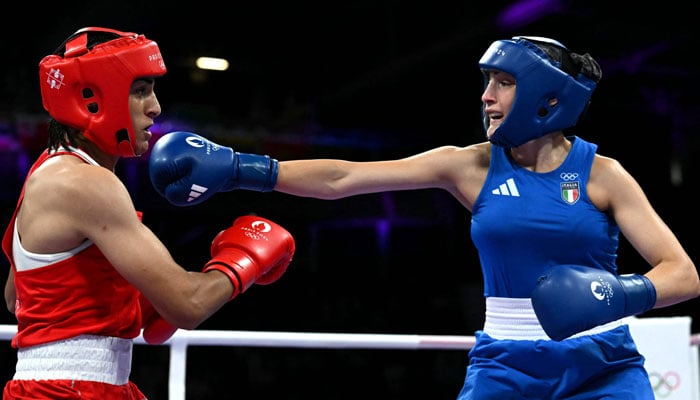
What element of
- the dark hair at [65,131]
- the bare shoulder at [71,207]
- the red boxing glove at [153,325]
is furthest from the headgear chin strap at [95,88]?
the red boxing glove at [153,325]

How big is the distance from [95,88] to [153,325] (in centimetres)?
59

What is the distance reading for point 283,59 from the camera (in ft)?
31.4

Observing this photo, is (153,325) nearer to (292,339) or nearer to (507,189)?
(292,339)

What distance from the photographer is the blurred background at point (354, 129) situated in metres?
7.58

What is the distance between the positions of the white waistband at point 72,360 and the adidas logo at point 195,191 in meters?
0.51

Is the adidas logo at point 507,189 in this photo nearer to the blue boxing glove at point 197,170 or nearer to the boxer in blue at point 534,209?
the boxer in blue at point 534,209

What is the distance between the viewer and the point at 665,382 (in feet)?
10.3

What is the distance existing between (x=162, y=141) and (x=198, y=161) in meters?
0.13

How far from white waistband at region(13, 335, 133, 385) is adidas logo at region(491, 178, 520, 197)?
1086 mm

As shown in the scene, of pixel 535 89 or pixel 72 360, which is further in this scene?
pixel 535 89

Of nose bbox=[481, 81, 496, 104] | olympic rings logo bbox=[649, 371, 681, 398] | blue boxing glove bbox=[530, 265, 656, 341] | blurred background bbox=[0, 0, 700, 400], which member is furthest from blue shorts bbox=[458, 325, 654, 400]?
blurred background bbox=[0, 0, 700, 400]

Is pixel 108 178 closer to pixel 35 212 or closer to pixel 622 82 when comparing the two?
pixel 35 212

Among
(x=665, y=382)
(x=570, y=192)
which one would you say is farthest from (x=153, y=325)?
(x=665, y=382)

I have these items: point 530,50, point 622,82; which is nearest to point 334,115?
point 622,82
